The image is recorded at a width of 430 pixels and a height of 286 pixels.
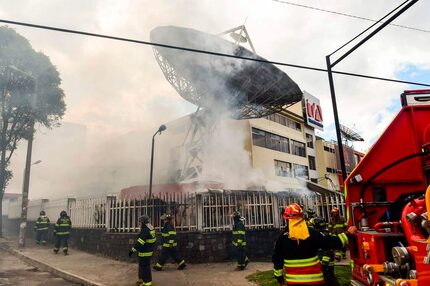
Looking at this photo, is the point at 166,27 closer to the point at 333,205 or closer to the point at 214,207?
the point at 214,207

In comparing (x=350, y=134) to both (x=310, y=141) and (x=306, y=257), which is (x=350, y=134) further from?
(x=306, y=257)

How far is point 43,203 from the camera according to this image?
1919 cm

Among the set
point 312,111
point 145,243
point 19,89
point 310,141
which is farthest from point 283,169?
point 145,243

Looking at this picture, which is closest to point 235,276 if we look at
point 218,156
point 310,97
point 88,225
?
point 88,225

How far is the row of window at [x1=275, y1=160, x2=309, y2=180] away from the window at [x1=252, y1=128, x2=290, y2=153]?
1.42 meters

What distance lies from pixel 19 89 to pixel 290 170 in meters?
24.1

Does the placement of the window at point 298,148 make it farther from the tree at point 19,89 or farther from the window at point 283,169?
the tree at point 19,89

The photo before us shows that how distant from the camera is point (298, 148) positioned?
112 feet

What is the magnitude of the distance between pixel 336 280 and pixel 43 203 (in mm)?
18252

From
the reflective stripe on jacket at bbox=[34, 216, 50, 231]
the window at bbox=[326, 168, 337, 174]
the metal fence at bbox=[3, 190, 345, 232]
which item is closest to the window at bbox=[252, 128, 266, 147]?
the window at bbox=[326, 168, 337, 174]

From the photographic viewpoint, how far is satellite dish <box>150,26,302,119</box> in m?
14.5

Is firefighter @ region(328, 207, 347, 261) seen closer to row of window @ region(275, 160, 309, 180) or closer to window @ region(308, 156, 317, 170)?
row of window @ region(275, 160, 309, 180)

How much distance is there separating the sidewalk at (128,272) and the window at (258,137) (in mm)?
18179

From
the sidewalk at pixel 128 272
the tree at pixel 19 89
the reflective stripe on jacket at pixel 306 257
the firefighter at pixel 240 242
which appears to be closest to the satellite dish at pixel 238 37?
the firefighter at pixel 240 242
